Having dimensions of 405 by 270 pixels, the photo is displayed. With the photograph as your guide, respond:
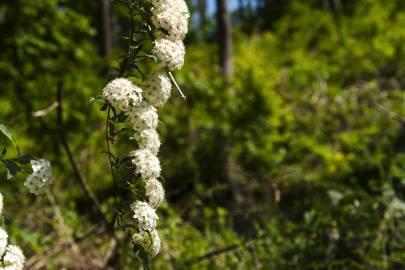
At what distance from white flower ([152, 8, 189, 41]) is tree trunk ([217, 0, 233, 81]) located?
4768 mm

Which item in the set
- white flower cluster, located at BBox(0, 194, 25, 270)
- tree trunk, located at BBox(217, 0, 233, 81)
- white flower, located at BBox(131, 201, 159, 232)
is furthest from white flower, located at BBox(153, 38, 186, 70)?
tree trunk, located at BBox(217, 0, 233, 81)

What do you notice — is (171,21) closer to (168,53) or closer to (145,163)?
(168,53)

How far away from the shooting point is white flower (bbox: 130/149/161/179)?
6.28 ft

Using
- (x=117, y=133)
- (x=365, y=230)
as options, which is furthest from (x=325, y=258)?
(x=117, y=133)

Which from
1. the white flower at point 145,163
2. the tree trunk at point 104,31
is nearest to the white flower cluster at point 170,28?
the white flower at point 145,163

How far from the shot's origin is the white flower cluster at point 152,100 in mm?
1917

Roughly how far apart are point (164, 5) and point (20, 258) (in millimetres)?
987

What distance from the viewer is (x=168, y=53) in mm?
1930

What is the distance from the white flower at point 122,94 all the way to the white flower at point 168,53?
0.47 feet

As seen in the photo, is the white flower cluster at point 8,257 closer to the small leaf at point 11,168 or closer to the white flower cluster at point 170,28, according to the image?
the small leaf at point 11,168

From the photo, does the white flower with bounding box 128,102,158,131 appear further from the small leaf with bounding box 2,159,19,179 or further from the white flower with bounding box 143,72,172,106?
the small leaf with bounding box 2,159,19,179

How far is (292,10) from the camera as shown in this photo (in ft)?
49.8

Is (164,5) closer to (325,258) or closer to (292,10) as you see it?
(325,258)

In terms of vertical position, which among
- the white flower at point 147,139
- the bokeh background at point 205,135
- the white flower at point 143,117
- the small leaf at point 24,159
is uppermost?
the white flower at point 143,117
